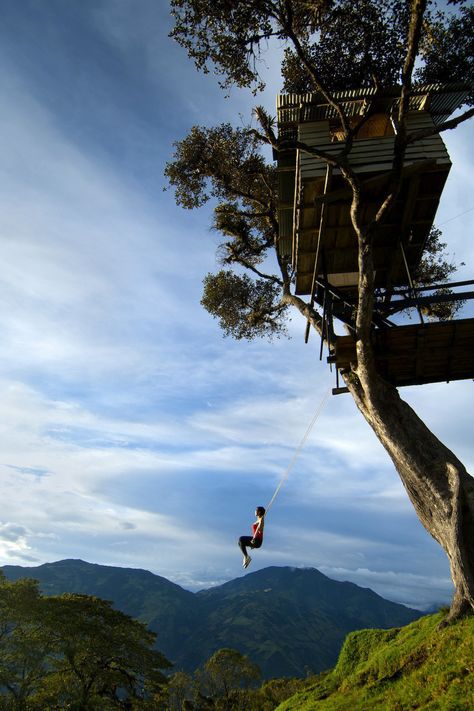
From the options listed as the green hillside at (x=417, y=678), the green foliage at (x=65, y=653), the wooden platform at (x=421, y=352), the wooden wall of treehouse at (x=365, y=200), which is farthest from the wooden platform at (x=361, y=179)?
the green foliage at (x=65, y=653)

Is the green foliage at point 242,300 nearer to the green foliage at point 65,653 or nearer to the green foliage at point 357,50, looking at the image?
the green foliage at point 357,50

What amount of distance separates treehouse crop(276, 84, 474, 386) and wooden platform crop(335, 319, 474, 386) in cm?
3

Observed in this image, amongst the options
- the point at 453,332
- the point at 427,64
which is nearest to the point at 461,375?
the point at 453,332

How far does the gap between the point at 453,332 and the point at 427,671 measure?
7.30 m

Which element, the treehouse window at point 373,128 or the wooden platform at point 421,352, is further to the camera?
the treehouse window at point 373,128

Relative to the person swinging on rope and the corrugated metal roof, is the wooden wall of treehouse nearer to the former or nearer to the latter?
the corrugated metal roof

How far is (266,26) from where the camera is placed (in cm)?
1121

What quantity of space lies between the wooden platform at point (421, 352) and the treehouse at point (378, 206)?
25mm

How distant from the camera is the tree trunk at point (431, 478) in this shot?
9117 mm

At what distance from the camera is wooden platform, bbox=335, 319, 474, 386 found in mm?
11188

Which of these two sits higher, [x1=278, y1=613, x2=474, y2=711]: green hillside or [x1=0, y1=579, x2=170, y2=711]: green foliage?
[x1=278, y1=613, x2=474, y2=711]: green hillside

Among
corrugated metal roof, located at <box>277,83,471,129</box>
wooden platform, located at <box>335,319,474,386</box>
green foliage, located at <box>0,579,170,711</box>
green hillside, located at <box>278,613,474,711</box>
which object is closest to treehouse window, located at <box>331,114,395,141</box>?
corrugated metal roof, located at <box>277,83,471,129</box>

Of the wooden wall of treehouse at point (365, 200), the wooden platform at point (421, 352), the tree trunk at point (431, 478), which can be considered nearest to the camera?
the tree trunk at point (431, 478)

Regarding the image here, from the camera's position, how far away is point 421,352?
11.8 metres
